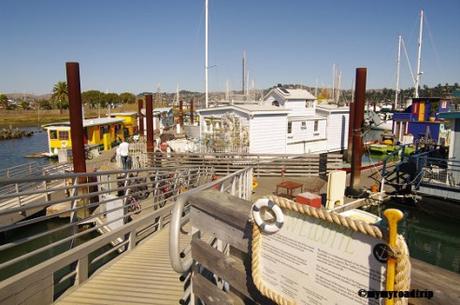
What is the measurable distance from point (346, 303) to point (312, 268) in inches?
10.0

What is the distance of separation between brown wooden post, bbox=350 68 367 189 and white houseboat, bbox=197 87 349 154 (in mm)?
7492

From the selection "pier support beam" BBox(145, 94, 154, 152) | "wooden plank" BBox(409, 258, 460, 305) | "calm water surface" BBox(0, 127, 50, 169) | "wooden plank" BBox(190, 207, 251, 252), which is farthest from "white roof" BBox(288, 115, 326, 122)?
"wooden plank" BBox(409, 258, 460, 305)

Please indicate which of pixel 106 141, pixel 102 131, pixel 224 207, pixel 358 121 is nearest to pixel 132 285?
pixel 224 207

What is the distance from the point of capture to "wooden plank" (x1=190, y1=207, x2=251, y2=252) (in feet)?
7.87

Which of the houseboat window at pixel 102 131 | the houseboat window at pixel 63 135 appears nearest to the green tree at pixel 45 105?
the houseboat window at pixel 63 135

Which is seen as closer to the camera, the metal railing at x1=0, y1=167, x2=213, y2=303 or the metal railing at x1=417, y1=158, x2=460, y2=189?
the metal railing at x1=0, y1=167, x2=213, y2=303

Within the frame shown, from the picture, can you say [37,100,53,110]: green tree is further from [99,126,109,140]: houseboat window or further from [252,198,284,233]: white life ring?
[252,198,284,233]: white life ring

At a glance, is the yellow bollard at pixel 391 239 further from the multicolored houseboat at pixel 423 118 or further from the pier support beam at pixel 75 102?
the multicolored houseboat at pixel 423 118

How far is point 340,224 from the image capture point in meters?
1.76

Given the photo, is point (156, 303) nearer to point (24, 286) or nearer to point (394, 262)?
point (24, 286)

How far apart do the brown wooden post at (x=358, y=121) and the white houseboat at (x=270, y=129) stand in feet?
24.6

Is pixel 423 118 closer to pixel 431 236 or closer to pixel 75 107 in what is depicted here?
pixel 431 236

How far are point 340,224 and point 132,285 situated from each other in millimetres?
3779

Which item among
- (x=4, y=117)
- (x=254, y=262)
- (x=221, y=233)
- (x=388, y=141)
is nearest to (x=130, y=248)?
(x=221, y=233)
